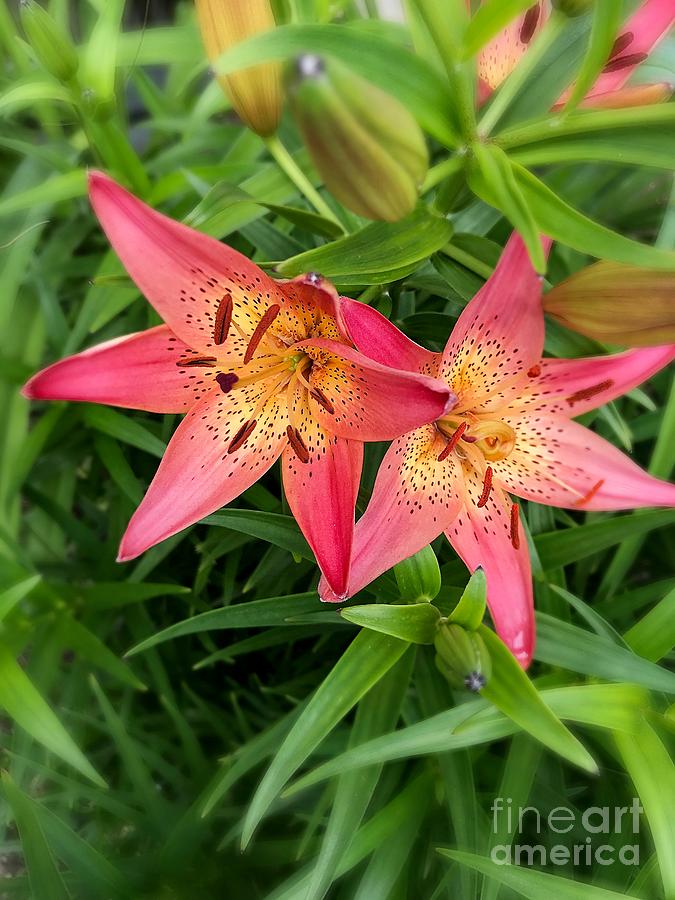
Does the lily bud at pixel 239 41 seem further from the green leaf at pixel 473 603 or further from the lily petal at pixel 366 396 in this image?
the green leaf at pixel 473 603

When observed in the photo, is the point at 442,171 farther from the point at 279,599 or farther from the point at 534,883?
the point at 534,883

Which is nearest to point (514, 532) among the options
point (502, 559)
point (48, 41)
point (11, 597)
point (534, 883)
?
point (502, 559)

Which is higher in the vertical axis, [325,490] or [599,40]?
[599,40]

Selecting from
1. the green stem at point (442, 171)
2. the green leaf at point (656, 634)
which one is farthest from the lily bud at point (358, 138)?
the green leaf at point (656, 634)

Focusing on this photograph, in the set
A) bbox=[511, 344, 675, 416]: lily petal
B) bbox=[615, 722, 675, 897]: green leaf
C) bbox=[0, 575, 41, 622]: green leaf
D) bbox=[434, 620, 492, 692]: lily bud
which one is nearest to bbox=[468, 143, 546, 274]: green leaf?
bbox=[511, 344, 675, 416]: lily petal

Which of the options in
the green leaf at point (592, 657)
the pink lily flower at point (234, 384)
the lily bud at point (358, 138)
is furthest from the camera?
the green leaf at point (592, 657)

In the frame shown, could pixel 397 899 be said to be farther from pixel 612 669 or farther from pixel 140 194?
pixel 140 194

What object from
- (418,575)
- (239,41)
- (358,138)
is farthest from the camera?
(418,575)

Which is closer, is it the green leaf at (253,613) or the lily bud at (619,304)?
the lily bud at (619,304)
